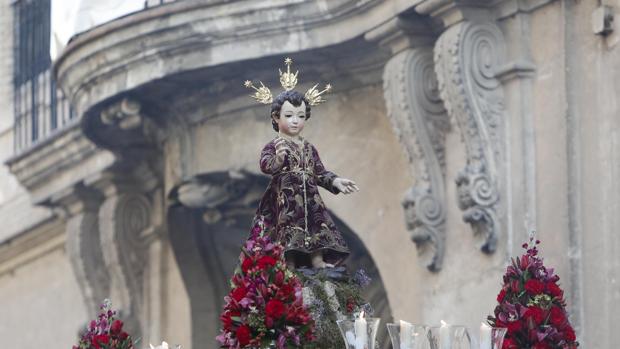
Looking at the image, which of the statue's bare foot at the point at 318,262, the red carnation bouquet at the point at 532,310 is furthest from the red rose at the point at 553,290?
the statue's bare foot at the point at 318,262

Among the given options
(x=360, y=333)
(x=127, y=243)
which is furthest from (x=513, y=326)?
(x=127, y=243)

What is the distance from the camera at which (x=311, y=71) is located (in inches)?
680

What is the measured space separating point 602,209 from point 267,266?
4168 mm

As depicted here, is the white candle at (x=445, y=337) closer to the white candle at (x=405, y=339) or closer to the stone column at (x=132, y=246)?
the white candle at (x=405, y=339)

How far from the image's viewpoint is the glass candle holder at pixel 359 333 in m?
11.2

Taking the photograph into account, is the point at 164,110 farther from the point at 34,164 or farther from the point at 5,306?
the point at 5,306

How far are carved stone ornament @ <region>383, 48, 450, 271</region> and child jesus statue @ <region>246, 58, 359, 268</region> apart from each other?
421 centimetres

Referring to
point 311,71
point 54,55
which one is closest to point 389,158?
point 311,71

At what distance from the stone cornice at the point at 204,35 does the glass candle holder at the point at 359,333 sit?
5.13 meters

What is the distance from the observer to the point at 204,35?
17125 millimetres

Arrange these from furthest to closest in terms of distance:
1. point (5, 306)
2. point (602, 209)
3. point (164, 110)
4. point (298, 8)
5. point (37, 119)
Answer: point (5, 306)
point (37, 119)
point (164, 110)
point (298, 8)
point (602, 209)

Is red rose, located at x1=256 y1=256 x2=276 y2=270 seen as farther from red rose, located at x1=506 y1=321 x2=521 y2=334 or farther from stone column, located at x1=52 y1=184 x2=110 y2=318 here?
stone column, located at x1=52 y1=184 x2=110 y2=318

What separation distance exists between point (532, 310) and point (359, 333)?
61.2 inches

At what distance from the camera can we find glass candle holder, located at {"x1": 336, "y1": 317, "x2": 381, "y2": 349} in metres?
11.2
